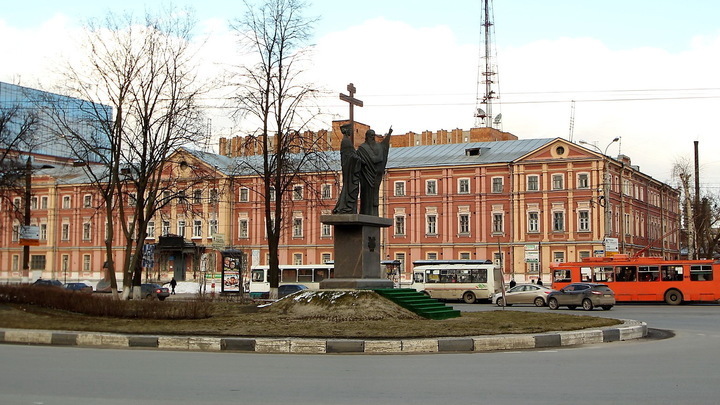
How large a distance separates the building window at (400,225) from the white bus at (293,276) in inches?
637

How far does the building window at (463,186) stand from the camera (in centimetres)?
7181

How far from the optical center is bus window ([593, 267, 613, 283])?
47.8 metres

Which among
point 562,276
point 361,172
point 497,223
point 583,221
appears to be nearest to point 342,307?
point 361,172

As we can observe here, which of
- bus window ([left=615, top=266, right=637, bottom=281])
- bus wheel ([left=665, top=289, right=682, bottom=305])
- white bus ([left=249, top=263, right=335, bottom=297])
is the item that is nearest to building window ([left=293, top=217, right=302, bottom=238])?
white bus ([left=249, top=263, right=335, bottom=297])

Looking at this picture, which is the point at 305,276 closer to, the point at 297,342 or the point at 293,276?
the point at 293,276

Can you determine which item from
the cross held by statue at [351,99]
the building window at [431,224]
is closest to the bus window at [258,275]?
the building window at [431,224]

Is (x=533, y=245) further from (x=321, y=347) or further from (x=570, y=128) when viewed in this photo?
(x=321, y=347)

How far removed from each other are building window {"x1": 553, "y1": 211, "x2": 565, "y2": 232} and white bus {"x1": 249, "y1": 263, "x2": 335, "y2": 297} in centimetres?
2130

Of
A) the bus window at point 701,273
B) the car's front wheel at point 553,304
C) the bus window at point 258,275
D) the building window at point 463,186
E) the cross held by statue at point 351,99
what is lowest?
the car's front wheel at point 553,304

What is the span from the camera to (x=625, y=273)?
47312 millimetres

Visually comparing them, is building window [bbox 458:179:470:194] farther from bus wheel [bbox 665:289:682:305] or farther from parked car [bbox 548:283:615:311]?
parked car [bbox 548:283:615:311]

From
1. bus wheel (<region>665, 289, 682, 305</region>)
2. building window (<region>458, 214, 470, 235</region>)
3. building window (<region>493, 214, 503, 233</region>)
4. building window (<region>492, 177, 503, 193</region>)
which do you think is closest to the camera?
bus wheel (<region>665, 289, 682, 305</region>)

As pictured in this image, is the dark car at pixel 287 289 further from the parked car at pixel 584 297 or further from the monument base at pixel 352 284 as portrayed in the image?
the monument base at pixel 352 284

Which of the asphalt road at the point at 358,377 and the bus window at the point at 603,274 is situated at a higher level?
the bus window at the point at 603,274
